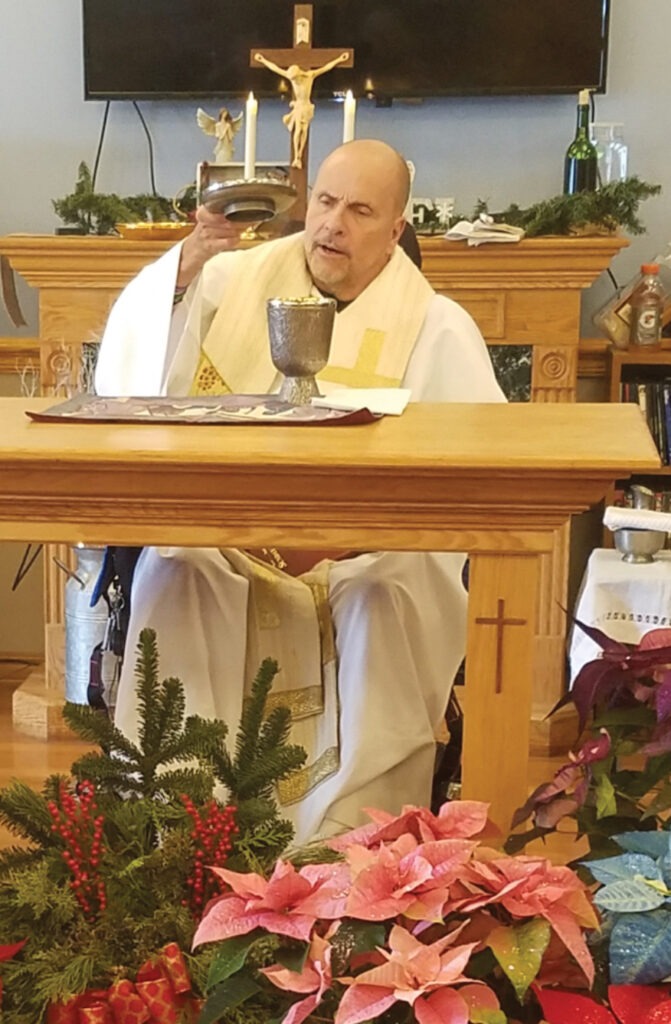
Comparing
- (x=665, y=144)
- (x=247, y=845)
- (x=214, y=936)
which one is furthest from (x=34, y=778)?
(x=665, y=144)

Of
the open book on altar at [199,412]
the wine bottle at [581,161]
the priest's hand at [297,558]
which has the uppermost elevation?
the wine bottle at [581,161]

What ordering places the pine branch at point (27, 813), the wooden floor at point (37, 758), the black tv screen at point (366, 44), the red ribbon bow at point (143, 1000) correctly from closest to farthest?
the red ribbon bow at point (143, 1000) → the pine branch at point (27, 813) → the wooden floor at point (37, 758) → the black tv screen at point (366, 44)

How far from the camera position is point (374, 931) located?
3.41 ft

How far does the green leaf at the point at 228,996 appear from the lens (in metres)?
1.06

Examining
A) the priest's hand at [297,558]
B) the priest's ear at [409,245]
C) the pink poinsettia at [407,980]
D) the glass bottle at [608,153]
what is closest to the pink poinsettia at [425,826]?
the pink poinsettia at [407,980]

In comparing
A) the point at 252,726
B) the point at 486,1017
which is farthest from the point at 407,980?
the point at 252,726

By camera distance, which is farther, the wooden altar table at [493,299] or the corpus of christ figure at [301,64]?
the wooden altar table at [493,299]

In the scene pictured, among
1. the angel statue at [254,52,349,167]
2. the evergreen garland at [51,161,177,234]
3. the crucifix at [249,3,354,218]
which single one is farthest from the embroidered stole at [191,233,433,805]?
the evergreen garland at [51,161,177,234]

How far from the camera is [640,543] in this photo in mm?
2840

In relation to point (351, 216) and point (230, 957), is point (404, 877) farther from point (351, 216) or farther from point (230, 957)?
point (351, 216)

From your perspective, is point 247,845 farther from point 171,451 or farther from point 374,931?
point 171,451

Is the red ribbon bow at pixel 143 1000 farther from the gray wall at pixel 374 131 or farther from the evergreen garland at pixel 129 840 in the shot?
the gray wall at pixel 374 131

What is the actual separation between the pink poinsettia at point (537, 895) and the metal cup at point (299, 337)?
72 centimetres

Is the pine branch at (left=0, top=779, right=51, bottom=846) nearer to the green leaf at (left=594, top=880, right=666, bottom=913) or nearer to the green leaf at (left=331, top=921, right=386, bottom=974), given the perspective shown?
the green leaf at (left=331, top=921, right=386, bottom=974)
